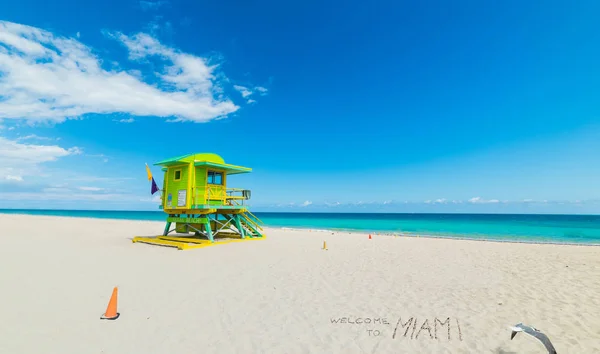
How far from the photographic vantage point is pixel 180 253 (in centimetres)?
1415

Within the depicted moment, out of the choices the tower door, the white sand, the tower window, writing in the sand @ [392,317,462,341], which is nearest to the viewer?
the white sand

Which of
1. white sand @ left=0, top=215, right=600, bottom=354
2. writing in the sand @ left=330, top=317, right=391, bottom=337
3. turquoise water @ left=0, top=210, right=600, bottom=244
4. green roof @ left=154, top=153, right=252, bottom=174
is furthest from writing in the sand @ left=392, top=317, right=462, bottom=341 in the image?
turquoise water @ left=0, top=210, right=600, bottom=244

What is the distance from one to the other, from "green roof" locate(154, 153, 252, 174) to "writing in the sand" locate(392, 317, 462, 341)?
1309 cm

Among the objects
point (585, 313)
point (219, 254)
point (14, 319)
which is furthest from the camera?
point (219, 254)

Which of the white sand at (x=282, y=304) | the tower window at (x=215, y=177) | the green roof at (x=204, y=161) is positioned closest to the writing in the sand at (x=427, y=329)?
the white sand at (x=282, y=304)

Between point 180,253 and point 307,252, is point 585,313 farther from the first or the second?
point 180,253

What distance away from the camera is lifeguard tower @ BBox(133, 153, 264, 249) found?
16562 millimetres

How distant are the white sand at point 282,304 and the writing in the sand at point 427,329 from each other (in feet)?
0.14

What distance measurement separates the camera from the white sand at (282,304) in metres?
5.18

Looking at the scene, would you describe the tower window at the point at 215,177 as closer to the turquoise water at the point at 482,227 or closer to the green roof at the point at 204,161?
the green roof at the point at 204,161

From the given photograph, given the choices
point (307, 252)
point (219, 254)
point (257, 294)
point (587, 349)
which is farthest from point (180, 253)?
point (587, 349)

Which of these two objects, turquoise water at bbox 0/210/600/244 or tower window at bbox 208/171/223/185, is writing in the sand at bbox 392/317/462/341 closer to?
tower window at bbox 208/171/223/185

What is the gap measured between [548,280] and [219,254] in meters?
12.8

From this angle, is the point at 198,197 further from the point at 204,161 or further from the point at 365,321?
the point at 365,321
